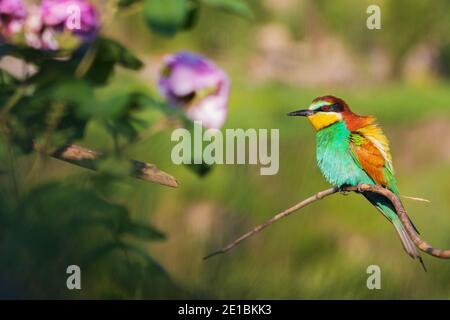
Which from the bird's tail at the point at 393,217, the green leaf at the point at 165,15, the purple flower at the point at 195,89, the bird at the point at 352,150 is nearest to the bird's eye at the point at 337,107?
the bird at the point at 352,150

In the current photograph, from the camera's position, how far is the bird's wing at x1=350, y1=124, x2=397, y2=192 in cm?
136

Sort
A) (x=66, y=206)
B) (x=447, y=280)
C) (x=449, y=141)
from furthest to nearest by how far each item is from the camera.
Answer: (x=449, y=141), (x=447, y=280), (x=66, y=206)

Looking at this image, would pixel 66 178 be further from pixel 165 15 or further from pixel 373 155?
pixel 373 155

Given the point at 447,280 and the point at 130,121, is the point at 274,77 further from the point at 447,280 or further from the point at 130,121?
the point at 130,121

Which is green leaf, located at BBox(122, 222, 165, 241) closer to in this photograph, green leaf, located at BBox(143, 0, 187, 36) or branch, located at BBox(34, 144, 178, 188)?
branch, located at BBox(34, 144, 178, 188)

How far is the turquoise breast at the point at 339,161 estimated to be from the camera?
139cm

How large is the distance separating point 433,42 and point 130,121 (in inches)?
152

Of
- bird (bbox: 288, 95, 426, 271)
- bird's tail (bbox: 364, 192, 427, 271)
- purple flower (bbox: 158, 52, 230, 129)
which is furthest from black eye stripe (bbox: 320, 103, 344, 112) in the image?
purple flower (bbox: 158, 52, 230, 129)

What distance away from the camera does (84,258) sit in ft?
3.02

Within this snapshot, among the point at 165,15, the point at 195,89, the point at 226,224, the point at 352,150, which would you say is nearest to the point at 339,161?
the point at 352,150

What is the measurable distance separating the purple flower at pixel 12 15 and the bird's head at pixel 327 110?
47cm

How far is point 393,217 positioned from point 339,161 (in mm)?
112

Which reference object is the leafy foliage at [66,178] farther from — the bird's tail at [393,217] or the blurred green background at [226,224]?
the bird's tail at [393,217]

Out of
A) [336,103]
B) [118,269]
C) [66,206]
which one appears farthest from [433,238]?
[66,206]
